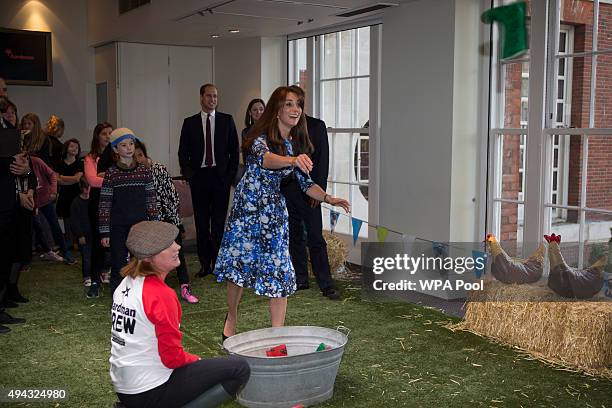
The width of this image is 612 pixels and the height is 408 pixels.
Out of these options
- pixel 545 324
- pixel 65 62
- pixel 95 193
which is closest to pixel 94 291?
pixel 95 193

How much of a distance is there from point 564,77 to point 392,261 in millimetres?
1764

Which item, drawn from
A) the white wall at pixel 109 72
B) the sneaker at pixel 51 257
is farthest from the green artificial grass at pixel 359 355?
the white wall at pixel 109 72

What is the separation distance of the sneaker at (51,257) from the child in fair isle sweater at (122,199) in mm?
2529

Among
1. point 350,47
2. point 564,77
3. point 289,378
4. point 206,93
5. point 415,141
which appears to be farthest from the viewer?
point 350,47

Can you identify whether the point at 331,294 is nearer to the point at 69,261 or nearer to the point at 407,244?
the point at 407,244

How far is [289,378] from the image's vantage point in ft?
11.2

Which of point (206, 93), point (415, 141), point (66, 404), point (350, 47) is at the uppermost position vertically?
point (350, 47)

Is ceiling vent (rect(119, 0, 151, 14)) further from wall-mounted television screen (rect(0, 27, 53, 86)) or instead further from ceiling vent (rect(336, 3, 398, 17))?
ceiling vent (rect(336, 3, 398, 17))

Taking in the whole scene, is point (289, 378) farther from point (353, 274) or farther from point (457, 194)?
point (353, 274)

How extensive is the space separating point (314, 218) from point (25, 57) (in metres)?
5.23

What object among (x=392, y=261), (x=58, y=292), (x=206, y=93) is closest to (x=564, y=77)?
(x=392, y=261)

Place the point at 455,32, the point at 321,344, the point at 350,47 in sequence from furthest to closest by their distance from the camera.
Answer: the point at 350,47 → the point at 455,32 → the point at 321,344

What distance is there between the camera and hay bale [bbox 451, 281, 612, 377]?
4098 mm

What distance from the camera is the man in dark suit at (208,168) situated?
659cm
